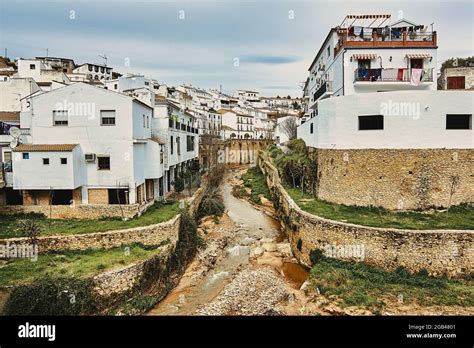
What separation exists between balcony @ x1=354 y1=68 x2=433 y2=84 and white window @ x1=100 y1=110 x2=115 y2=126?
44.0 ft

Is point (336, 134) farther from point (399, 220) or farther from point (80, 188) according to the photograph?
point (80, 188)

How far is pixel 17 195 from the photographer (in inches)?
642

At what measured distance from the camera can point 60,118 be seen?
15883mm

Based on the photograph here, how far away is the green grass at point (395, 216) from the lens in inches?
494

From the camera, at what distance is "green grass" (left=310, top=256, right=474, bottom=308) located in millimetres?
10133

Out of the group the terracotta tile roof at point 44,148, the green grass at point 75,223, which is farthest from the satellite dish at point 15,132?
the green grass at point 75,223

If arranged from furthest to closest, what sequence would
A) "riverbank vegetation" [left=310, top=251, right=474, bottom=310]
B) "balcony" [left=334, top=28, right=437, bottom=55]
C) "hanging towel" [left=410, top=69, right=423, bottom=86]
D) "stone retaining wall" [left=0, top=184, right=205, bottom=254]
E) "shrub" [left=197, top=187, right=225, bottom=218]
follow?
"shrub" [left=197, top=187, right=225, bottom=218], "balcony" [left=334, top=28, right=437, bottom=55], "hanging towel" [left=410, top=69, right=423, bottom=86], "stone retaining wall" [left=0, top=184, right=205, bottom=254], "riverbank vegetation" [left=310, top=251, right=474, bottom=310]

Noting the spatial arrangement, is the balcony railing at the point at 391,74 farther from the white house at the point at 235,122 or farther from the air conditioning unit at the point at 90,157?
the white house at the point at 235,122

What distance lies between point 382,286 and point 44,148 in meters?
15.1

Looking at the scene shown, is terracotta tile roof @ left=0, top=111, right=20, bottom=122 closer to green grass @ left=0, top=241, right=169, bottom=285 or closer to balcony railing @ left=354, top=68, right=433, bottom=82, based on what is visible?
green grass @ left=0, top=241, right=169, bottom=285

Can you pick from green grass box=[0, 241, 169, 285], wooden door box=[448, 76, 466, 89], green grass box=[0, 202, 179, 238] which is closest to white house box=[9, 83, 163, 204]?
green grass box=[0, 202, 179, 238]

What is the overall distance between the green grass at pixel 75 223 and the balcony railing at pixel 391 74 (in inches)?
507
